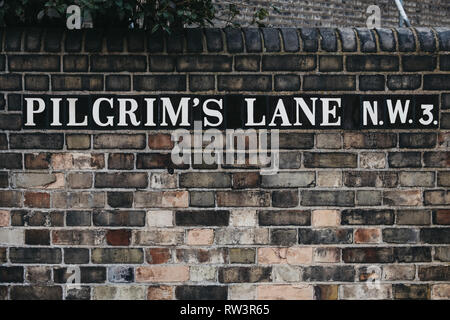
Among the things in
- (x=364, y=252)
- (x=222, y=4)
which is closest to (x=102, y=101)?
(x=364, y=252)

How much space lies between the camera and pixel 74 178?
2.42m

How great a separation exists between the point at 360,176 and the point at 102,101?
145cm

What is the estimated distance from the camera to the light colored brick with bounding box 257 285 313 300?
8.11ft

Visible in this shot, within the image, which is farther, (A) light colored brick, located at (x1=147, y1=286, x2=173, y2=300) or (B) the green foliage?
(A) light colored brick, located at (x1=147, y1=286, x2=173, y2=300)

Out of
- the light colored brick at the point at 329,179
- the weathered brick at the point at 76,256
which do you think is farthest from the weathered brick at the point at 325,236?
the weathered brick at the point at 76,256

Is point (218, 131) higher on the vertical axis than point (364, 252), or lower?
higher

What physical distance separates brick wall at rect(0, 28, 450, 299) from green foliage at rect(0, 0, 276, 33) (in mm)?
86

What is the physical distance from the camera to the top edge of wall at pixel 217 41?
2400 mm

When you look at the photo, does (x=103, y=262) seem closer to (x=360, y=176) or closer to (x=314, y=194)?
(x=314, y=194)

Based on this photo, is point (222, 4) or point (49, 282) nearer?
point (49, 282)

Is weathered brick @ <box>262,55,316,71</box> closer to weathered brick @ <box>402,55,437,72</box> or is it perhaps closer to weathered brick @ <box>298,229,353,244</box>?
weathered brick @ <box>402,55,437,72</box>

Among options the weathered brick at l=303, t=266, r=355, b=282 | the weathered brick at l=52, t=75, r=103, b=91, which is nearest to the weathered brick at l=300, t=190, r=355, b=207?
the weathered brick at l=303, t=266, r=355, b=282

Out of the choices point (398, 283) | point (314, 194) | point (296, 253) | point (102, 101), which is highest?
point (102, 101)

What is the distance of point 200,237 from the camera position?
2.45 metres
